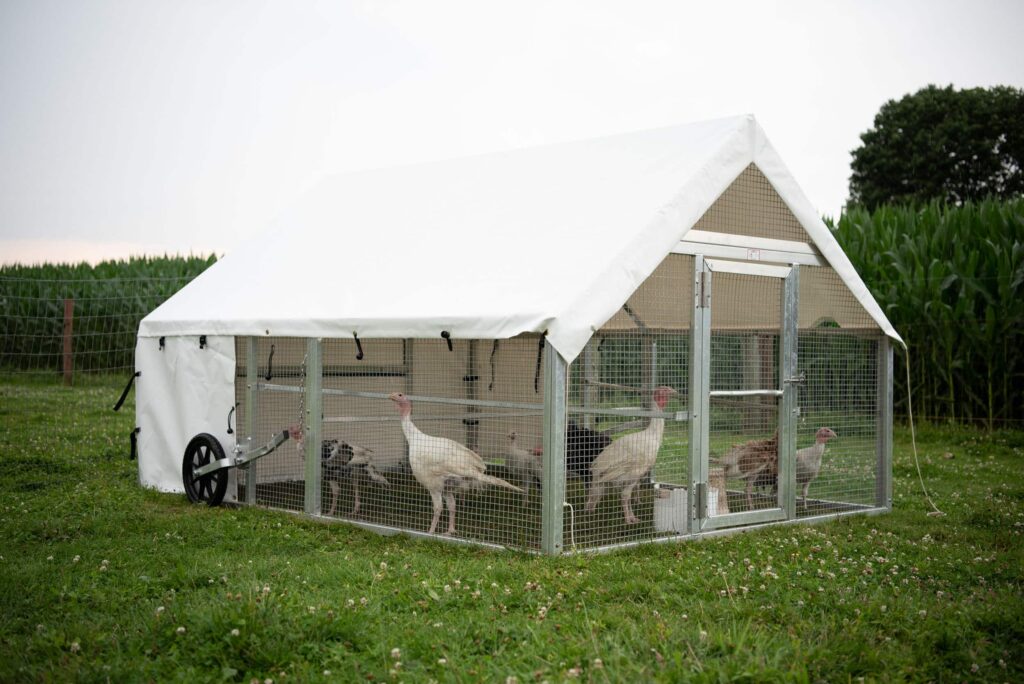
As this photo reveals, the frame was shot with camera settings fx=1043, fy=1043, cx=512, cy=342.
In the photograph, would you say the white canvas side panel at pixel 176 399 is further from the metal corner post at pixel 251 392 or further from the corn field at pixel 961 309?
the corn field at pixel 961 309

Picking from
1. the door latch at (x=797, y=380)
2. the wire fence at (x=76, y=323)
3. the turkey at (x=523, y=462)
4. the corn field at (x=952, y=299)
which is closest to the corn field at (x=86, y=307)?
the wire fence at (x=76, y=323)

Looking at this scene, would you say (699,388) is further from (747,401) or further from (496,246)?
(496,246)

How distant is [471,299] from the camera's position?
25.2 ft

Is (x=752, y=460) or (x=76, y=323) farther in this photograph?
(x=76, y=323)

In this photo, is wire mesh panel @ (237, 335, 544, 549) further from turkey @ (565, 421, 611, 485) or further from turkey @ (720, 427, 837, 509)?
turkey @ (720, 427, 837, 509)

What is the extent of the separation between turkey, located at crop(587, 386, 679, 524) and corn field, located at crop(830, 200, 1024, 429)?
8.21m

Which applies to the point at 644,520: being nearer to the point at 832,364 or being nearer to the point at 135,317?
the point at 832,364

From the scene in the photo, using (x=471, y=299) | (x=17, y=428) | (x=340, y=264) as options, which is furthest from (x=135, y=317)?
(x=471, y=299)

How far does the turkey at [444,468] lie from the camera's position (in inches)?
310

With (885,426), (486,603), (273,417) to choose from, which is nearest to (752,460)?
(885,426)

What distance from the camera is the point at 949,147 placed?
39000 mm

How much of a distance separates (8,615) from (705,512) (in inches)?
185

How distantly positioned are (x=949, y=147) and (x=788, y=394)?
114 feet

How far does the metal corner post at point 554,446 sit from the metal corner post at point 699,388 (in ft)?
4.19
